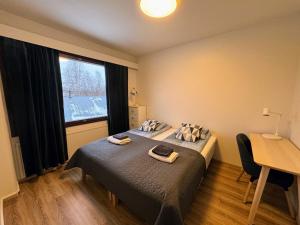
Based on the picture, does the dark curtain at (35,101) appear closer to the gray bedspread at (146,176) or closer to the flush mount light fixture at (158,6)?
the gray bedspread at (146,176)

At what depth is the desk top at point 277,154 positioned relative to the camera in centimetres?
121

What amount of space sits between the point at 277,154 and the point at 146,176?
1465mm

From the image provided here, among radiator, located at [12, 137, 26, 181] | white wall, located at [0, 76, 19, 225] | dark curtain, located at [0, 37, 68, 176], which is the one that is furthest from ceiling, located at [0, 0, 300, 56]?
radiator, located at [12, 137, 26, 181]

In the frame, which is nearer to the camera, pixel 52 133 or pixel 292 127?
pixel 292 127

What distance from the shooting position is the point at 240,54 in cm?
227

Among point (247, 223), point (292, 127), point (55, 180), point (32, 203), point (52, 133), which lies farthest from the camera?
point (52, 133)

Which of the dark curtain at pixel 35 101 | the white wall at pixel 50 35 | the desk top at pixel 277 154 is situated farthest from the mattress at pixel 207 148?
the white wall at pixel 50 35

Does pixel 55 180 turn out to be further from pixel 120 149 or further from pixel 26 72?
pixel 26 72

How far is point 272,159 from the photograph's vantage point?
1.34m

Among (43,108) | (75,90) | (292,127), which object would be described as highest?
(75,90)

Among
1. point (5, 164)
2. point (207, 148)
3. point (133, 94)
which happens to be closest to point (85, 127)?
point (5, 164)

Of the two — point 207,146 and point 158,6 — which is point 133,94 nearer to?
point 207,146

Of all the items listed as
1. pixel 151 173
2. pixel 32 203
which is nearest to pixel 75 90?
pixel 32 203

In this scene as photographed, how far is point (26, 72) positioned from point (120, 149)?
1.77 meters
